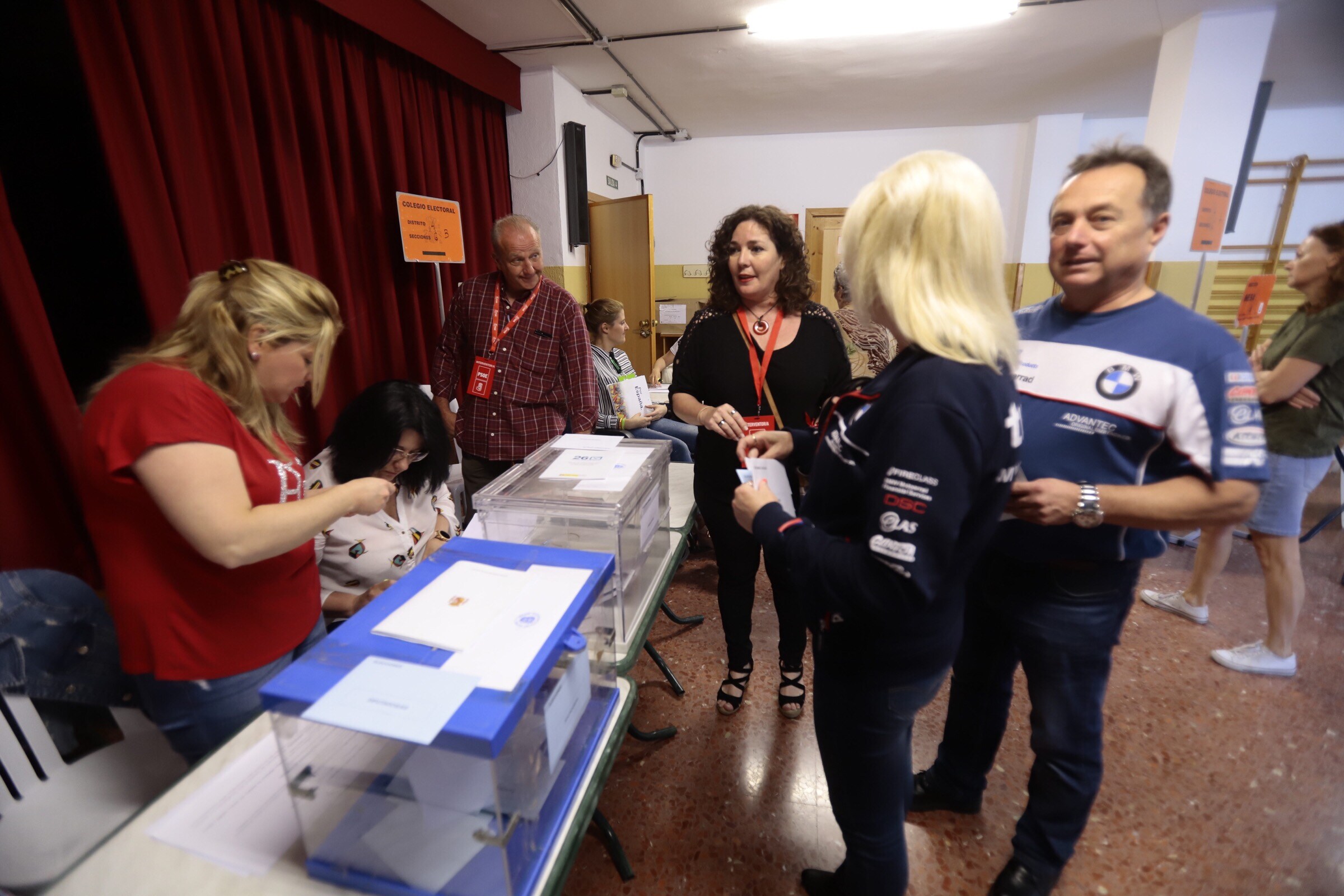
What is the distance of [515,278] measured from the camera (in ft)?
7.55

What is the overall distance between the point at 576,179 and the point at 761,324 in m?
3.02

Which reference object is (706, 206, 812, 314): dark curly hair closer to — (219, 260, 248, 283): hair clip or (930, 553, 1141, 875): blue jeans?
(930, 553, 1141, 875): blue jeans

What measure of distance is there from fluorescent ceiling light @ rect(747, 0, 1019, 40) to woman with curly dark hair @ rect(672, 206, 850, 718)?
7.12ft

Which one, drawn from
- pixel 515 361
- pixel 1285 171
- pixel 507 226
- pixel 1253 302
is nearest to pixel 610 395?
pixel 515 361

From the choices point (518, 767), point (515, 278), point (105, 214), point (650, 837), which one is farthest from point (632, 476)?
point (105, 214)

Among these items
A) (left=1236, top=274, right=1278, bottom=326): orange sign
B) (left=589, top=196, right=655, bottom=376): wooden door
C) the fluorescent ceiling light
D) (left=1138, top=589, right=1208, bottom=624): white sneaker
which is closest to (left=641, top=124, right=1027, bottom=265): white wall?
(left=589, top=196, right=655, bottom=376): wooden door

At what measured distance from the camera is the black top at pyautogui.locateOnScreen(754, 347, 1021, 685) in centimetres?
71

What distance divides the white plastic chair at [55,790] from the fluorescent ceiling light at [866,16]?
3.74m

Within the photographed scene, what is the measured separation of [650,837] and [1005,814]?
0.93m

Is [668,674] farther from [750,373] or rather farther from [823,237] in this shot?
[823,237]

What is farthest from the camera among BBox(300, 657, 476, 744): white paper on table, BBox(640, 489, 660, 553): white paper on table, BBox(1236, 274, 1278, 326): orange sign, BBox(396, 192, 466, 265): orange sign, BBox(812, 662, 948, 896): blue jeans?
BBox(1236, 274, 1278, 326): orange sign

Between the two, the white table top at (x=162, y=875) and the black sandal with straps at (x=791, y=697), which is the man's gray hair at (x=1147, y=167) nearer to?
the white table top at (x=162, y=875)

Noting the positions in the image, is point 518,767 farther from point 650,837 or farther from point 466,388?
point 466,388

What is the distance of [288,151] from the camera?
232 centimetres
